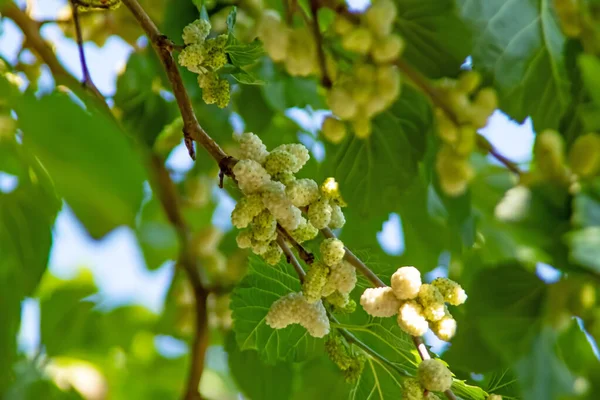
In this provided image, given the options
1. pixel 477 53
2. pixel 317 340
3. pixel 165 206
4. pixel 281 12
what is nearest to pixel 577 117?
pixel 477 53

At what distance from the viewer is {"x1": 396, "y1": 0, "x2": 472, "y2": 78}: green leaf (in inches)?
19.4

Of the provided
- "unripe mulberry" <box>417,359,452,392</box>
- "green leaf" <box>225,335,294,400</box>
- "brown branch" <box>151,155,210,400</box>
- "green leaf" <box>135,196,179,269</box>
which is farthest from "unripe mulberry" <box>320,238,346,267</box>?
"green leaf" <box>135,196,179,269</box>

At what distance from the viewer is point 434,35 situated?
492mm

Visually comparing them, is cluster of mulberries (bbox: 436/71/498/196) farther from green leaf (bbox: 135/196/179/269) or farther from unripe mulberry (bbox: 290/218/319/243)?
green leaf (bbox: 135/196/179/269)

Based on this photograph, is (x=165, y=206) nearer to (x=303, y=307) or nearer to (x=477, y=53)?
(x=303, y=307)

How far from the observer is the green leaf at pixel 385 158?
541 millimetres

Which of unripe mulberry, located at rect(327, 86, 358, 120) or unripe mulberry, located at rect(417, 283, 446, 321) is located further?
unripe mulberry, located at rect(417, 283, 446, 321)

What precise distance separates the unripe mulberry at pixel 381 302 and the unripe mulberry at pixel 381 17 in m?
0.23

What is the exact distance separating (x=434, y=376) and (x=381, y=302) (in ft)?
0.23

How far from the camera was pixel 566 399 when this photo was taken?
396 millimetres

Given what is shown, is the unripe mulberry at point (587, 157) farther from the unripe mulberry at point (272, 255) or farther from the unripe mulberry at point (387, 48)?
the unripe mulberry at point (272, 255)

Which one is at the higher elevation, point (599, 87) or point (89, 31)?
point (599, 87)

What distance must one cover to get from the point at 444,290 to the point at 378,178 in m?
0.11

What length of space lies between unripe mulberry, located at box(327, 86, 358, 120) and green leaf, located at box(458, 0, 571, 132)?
0.11 meters
